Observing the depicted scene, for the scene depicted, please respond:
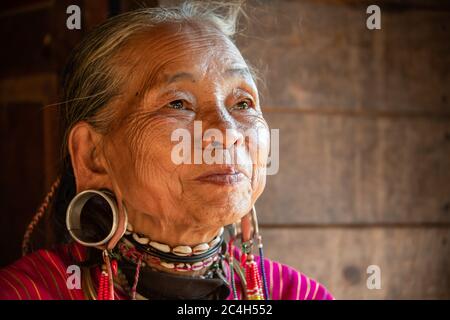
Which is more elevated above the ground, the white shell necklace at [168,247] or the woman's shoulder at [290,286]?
the white shell necklace at [168,247]

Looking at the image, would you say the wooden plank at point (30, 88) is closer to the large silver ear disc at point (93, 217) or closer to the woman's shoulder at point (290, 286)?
the large silver ear disc at point (93, 217)

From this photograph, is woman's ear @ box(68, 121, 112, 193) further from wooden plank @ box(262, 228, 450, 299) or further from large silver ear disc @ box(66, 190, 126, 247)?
wooden plank @ box(262, 228, 450, 299)

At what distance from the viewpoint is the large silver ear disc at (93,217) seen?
204 cm

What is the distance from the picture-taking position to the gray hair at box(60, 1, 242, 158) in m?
2.10

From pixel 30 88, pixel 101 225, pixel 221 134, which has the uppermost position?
pixel 30 88

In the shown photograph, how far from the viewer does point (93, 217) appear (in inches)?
83.1

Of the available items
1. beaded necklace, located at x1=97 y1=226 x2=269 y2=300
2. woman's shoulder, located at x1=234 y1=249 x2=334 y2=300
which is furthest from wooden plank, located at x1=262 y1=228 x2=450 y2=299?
beaded necklace, located at x1=97 y1=226 x2=269 y2=300

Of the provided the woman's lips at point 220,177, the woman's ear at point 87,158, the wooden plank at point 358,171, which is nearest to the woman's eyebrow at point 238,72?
the woman's lips at point 220,177

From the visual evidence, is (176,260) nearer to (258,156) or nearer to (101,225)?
(101,225)

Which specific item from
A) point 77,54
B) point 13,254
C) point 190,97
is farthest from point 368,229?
point 13,254

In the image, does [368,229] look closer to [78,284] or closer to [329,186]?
[329,186]

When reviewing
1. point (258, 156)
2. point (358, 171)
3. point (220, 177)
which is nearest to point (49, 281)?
point (220, 177)

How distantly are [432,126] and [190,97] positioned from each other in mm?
1283

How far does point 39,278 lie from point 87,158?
386 mm
